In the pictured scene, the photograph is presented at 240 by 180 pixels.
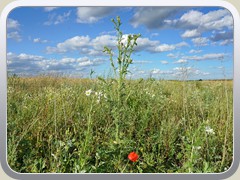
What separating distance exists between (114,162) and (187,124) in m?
0.93

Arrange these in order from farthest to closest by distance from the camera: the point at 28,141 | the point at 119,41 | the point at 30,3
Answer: the point at 28,141 → the point at 119,41 → the point at 30,3

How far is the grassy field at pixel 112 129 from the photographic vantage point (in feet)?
8.36

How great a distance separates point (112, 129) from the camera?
279 centimetres

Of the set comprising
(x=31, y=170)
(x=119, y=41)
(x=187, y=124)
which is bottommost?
(x=31, y=170)

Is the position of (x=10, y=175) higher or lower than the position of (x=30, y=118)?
lower

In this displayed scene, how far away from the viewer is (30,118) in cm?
312

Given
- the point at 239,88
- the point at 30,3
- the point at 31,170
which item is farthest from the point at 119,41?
the point at 31,170

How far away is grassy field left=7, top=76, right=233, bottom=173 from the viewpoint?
2.55m

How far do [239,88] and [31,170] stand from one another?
4.88ft

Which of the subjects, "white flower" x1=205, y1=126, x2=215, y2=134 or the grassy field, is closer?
the grassy field

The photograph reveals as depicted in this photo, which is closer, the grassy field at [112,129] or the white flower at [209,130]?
the grassy field at [112,129]

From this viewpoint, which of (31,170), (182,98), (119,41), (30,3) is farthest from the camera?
(182,98)

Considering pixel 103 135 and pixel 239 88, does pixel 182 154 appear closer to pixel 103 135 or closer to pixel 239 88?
pixel 103 135

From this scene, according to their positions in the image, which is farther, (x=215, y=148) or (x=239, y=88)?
(x=215, y=148)
